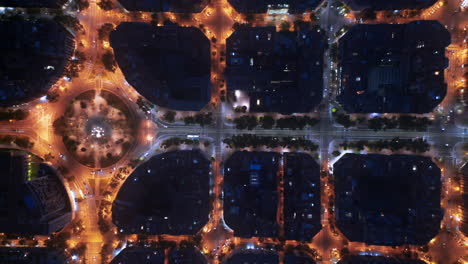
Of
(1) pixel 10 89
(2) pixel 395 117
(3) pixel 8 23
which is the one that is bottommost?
(2) pixel 395 117

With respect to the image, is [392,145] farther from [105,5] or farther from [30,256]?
[30,256]

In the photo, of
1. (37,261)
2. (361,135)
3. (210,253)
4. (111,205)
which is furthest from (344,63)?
(37,261)

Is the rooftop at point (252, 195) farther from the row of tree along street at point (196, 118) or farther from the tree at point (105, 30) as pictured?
the tree at point (105, 30)

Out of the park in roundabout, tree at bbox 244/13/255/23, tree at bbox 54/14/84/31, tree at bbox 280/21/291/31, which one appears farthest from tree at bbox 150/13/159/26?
tree at bbox 280/21/291/31

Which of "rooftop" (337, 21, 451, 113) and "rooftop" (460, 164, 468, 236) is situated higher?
"rooftop" (337, 21, 451, 113)

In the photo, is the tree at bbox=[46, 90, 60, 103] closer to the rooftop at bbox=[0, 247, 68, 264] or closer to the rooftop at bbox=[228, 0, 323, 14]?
the rooftop at bbox=[0, 247, 68, 264]

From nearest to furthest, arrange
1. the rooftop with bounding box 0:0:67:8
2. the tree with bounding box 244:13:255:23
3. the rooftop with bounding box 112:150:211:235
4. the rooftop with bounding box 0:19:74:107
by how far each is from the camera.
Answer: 1. the rooftop with bounding box 0:19:74:107
2. the rooftop with bounding box 0:0:67:8
3. the rooftop with bounding box 112:150:211:235
4. the tree with bounding box 244:13:255:23

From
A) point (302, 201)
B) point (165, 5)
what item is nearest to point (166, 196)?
point (302, 201)

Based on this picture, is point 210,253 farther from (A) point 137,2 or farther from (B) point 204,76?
(A) point 137,2
